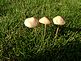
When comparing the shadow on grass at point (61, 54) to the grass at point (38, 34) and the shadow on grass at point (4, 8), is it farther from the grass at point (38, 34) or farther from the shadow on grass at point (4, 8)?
the shadow on grass at point (4, 8)

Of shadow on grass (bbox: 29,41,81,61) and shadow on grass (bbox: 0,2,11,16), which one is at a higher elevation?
shadow on grass (bbox: 0,2,11,16)

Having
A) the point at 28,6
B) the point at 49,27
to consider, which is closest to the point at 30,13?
the point at 28,6

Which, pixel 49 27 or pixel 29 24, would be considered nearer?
pixel 29 24

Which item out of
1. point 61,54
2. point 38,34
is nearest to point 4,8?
point 38,34

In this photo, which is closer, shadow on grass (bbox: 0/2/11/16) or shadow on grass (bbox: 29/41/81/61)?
shadow on grass (bbox: 29/41/81/61)

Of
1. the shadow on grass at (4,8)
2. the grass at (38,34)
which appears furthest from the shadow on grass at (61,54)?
the shadow on grass at (4,8)

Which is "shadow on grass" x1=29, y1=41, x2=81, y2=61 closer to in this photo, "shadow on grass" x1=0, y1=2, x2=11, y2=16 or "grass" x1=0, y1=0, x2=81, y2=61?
"grass" x1=0, y1=0, x2=81, y2=61

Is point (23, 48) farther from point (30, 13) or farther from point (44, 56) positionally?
point (30, 13)

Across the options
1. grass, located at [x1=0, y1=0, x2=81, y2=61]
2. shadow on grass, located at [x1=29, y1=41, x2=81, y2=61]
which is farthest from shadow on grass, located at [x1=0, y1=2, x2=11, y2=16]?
shadow on grass, located at [x1=29, y1=41, x2=81, y2=61]

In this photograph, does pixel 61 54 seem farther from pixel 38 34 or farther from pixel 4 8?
pixel 4 8
